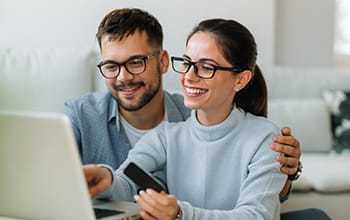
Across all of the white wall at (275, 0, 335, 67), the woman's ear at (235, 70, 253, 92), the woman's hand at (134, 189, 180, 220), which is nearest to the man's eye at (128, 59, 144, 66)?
the woman's ear at (235, 70, 253, 92)

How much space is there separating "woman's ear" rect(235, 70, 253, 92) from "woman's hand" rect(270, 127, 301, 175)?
0.16 metres

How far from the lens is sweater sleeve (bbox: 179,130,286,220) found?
1148mm

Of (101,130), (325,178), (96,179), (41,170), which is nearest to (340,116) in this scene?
(325,178)

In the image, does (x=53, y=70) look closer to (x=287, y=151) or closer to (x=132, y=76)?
(x=132, y=76)

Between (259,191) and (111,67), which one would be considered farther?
(111,67)

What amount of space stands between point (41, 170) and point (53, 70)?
1902mm

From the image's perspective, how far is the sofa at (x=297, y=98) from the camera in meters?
2.42

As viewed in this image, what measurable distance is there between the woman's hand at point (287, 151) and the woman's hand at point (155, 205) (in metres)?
0.38

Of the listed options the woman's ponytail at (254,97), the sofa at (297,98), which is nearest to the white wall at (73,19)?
the sofa at (297,98)

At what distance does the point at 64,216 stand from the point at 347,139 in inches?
92.5

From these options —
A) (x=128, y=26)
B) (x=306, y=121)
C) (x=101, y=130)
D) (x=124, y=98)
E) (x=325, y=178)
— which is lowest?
(x=325, y=178)

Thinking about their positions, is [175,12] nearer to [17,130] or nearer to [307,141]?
[307,141]

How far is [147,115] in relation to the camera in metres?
1.88

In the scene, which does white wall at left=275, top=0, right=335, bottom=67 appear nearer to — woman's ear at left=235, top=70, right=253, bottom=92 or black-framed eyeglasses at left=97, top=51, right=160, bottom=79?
black-framed eyeglasses at left=97, top=51, right=160, bottom=79
